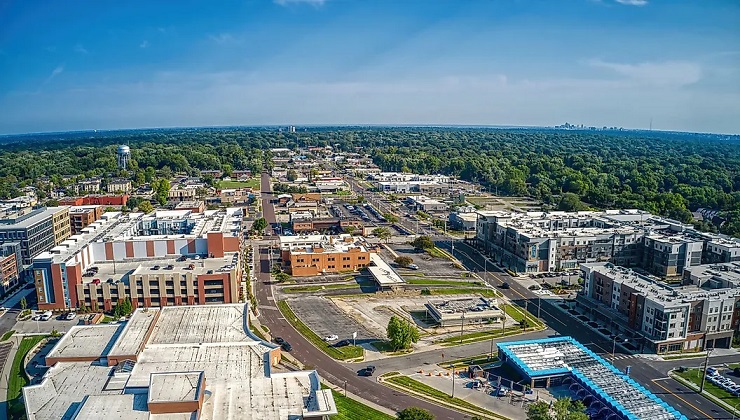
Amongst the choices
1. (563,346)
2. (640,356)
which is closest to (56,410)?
(563,346)

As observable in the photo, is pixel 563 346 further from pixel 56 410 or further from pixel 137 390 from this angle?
pixel 56 410

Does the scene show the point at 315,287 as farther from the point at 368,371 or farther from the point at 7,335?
the point at 7,335

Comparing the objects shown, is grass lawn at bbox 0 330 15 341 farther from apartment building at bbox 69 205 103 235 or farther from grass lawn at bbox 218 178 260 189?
grass lawn at bbox 218 178 260 189

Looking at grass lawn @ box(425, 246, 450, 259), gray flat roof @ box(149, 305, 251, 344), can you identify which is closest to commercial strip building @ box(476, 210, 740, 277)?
grass lawn @ box(425, 246, 450, 259)

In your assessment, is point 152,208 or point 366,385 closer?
point 366,385

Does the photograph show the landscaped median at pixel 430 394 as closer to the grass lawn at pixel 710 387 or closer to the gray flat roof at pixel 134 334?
the grass lawn at pixel 710 387

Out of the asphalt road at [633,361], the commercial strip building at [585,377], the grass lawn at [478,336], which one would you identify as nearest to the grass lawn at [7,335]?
the grass lawn at [478,336]
